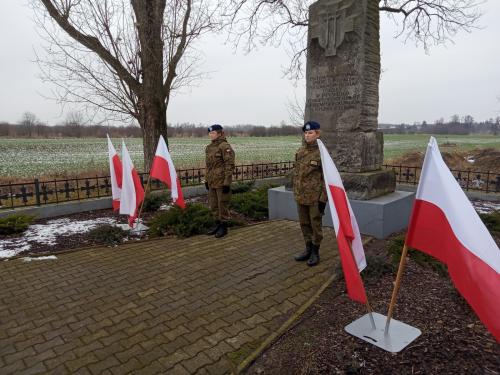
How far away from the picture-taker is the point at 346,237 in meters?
2.66

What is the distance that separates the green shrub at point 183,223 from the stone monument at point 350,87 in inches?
95.8

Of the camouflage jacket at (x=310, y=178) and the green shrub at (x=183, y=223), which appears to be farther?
the green shrub at (x=183, y=223)

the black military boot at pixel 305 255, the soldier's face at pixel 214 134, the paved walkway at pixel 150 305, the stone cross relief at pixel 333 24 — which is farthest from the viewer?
the stone cross relief at pixel 333 24

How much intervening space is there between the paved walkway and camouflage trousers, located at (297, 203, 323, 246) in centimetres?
34

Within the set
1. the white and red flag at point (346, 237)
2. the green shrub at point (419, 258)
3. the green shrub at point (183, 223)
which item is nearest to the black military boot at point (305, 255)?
the green shrub at point (419, 258)

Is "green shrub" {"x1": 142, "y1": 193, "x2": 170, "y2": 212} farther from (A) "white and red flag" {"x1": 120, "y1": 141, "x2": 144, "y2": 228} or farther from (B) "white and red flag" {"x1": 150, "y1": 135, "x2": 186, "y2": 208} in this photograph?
(B) "white and red flag" {"x1": 150, "y1": 135, "x2": 186, "y2": 208}

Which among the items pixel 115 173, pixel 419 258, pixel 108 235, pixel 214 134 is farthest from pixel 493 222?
pixel 115 173

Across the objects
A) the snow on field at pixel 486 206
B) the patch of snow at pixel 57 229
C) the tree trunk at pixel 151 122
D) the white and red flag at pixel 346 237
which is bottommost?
the snow on field at pixel 486 206

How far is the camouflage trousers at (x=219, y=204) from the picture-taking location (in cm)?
559

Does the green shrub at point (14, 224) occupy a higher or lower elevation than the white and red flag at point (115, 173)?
lower

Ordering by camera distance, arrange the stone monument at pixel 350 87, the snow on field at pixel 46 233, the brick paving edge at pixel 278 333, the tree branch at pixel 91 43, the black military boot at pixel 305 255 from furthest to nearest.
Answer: the tree branch at pixel 91 43 → the stone monument at pixel 350 87 → the snow on field at pixel 46 233 → the black military boot at pixel 305 255 → the brick paving edge at pixel 278 333

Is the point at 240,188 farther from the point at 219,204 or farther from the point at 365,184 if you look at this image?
the point at 365,184

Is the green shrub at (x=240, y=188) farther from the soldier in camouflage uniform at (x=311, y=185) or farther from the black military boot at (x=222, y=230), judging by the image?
the soldier in camouflage uniform at (x=311, y=185)

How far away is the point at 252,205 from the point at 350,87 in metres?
2.91
